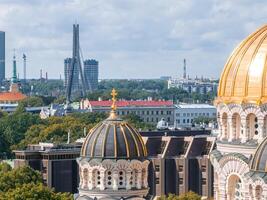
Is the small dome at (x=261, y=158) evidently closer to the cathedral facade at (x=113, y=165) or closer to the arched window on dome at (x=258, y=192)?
the arched window on dome at (x=258, y=192)

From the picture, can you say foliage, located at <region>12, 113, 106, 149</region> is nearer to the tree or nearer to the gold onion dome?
the tree

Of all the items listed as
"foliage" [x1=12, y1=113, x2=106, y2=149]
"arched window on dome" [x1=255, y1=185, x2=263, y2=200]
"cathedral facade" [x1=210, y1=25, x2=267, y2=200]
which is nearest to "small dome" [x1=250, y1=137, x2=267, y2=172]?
"arched window on dome" [x1=255, y1=185, x2=263, y2=200]

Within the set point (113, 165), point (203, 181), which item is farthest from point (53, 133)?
point (113, 165)

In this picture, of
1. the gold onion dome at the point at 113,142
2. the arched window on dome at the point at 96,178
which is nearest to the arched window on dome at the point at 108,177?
the arched window on dome at the point at 96,178

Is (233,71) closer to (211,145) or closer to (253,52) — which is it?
(253,52)

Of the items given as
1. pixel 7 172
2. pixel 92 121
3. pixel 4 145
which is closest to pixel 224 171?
pixel 7 172

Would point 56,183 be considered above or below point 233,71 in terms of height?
below
